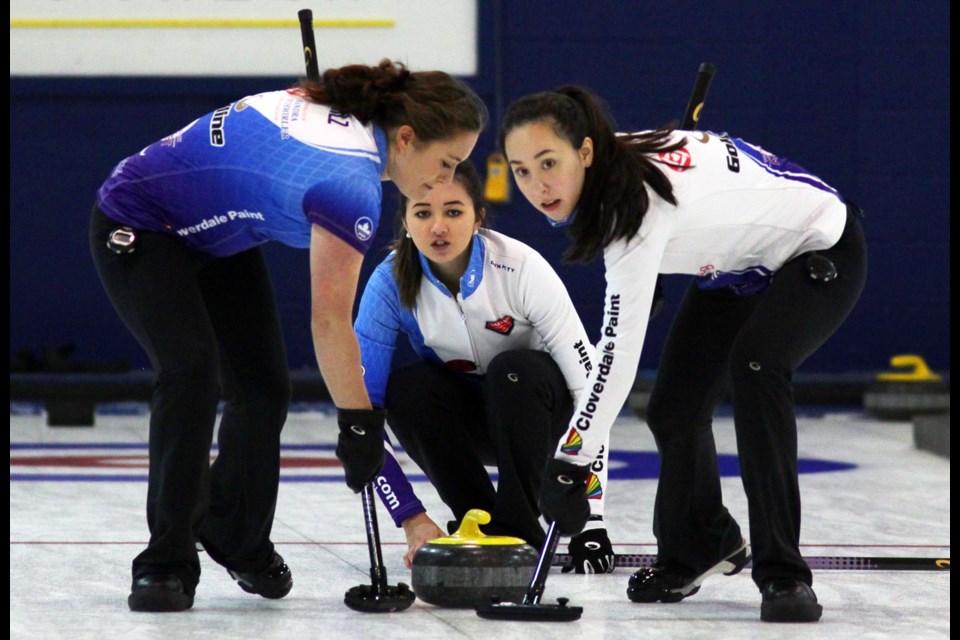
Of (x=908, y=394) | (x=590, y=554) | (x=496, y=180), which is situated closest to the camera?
(x=590, y=554)

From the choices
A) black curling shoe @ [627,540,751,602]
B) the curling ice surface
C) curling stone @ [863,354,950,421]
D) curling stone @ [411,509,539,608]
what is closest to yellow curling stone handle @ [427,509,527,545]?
curling stone @ [411,509,539,608]

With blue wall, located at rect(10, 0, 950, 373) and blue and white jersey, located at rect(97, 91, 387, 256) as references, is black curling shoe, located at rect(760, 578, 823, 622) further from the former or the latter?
blue wall, located at rect(10, 0, 950, 373)

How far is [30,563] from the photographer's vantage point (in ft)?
9.93

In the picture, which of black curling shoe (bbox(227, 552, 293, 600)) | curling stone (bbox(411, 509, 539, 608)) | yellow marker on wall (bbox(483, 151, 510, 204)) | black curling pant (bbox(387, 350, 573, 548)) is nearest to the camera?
curling stone (bbox(411, 509, 539, 608))

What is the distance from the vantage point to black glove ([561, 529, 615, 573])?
3.01m

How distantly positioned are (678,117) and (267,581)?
5.02 metres

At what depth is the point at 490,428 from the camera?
291cm

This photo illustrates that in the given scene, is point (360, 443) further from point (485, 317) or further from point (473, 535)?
point (485, 317)

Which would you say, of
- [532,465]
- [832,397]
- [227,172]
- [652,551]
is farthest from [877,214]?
[227,172]

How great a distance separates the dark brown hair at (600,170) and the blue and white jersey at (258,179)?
0.98 feet

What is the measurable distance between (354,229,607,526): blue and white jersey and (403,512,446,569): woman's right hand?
0.26m

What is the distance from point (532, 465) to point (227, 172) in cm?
85

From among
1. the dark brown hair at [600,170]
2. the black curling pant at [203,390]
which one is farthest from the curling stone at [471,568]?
the dark brown hair at [600,170]

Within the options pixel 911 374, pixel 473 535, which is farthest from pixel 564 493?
pixel 911 374
